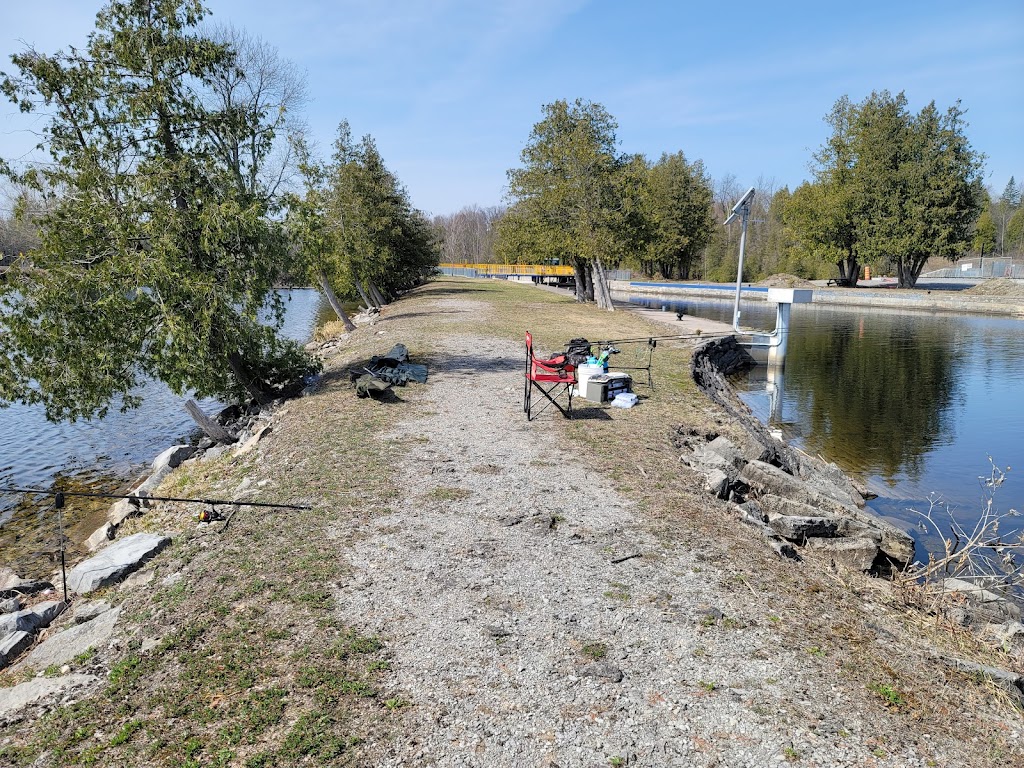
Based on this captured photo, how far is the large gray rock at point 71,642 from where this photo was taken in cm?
456

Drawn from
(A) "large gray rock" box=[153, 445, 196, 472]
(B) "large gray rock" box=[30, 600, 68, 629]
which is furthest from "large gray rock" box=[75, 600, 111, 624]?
(A) "large gray rock" box=[153, 445, 196, 472]

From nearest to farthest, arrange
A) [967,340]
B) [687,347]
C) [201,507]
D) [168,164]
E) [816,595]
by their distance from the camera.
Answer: [816,595]
[201,507]
[168,164]
[687,347]
[967,340]

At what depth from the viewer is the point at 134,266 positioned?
33.8 ft

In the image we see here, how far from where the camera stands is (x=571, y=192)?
2902 cm

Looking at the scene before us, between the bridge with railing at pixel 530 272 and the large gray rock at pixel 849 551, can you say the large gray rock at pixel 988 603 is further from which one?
the bridge with railing at pixel 530 272

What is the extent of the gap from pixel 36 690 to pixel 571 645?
3.44m

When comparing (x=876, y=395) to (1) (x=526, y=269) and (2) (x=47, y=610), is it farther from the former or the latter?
(1) (x=526, y=269)

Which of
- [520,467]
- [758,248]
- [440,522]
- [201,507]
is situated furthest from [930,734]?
[758,248]

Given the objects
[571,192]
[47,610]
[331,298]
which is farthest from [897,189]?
[47,610]

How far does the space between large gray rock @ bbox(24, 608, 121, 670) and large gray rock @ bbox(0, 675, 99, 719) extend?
26 centimetres

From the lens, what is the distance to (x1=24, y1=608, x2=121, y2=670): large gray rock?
4.56 metres

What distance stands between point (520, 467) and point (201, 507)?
3.78 metres

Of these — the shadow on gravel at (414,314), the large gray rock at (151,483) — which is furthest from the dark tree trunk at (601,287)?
the large gray rock at (151,483)

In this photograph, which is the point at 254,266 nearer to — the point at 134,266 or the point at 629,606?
the point at 134,266
